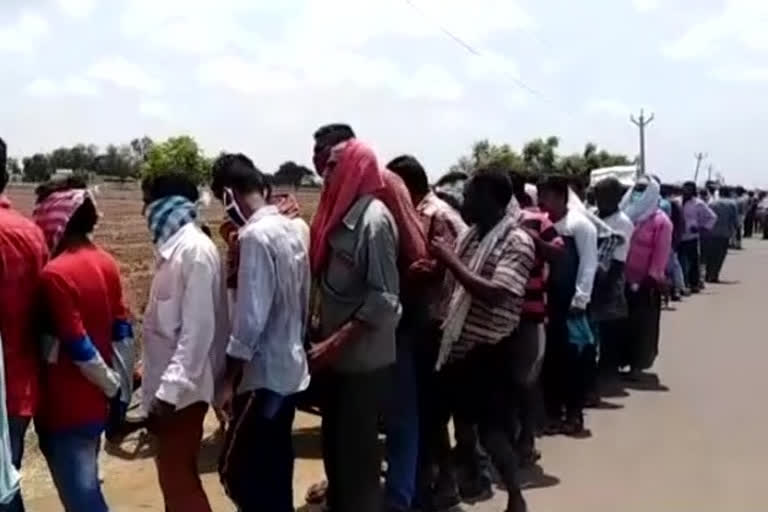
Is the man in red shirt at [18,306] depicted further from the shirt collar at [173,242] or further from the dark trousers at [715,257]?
the dark trousers at [715,257]

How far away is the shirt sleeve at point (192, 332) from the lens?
4633mm

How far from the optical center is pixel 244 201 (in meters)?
5.00

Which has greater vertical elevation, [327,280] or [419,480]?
[327,280]

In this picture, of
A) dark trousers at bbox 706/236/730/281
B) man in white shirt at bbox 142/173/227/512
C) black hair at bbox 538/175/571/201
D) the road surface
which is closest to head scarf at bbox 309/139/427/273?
man in white shirt at bbox 142/173/227/512

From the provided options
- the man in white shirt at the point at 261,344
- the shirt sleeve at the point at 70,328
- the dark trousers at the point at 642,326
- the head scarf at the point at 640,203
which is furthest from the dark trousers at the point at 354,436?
the head scarf at the point at 640,203

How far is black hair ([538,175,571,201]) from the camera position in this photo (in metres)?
8.26

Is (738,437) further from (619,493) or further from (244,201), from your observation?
(244,201)

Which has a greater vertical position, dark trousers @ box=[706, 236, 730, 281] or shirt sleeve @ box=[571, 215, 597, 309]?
shirt sleeve @ box=[571, 215, 597, 309]

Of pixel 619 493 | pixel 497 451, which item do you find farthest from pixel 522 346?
pixel 619 493

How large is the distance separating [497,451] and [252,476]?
1528 millimetres

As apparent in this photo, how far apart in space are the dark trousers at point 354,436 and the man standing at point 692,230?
14.2 meters

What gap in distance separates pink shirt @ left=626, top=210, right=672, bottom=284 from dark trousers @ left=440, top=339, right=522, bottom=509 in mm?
4810

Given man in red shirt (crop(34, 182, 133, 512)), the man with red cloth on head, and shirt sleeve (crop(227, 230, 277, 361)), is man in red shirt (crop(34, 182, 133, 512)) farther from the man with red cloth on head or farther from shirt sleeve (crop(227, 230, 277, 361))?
the man with red cloth on head

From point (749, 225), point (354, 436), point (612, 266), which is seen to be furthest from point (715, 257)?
point (749, 225)
